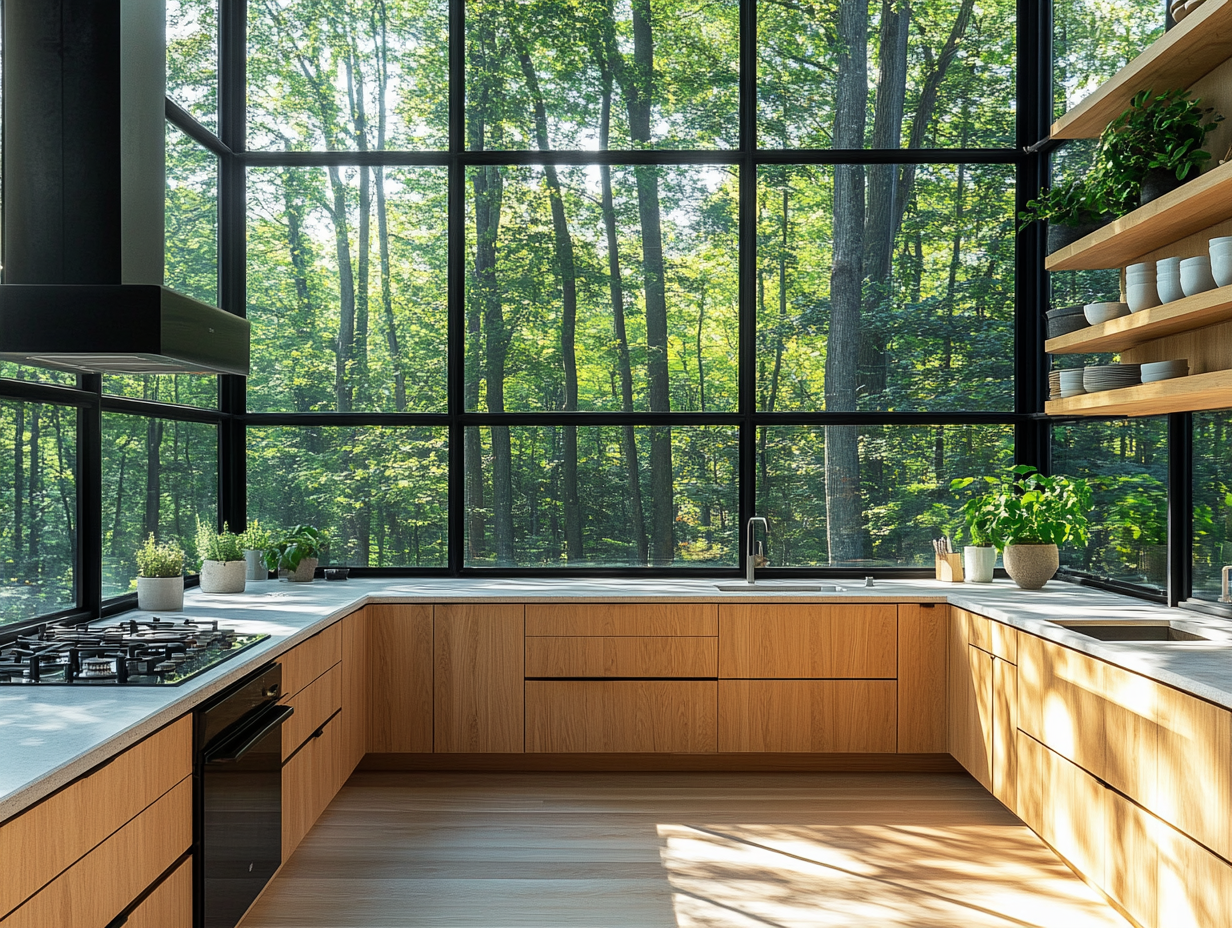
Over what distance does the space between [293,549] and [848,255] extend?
9.50 feet

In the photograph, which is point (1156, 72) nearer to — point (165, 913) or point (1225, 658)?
point (1225, 658)

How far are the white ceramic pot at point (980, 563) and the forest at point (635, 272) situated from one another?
9.8 inches

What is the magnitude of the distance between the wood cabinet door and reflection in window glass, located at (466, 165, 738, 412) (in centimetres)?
112

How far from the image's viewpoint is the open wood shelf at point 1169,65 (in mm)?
2727

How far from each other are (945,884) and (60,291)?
3.00m

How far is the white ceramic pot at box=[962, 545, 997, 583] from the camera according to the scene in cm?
438

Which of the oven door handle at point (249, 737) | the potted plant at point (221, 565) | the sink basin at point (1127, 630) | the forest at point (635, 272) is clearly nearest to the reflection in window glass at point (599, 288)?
the forest at point (635, 272)

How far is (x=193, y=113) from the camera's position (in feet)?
14.1

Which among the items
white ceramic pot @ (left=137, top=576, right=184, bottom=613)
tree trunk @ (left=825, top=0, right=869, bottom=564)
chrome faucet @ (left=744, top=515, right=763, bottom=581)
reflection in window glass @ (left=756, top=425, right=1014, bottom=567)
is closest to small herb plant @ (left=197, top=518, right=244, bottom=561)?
white ceramic pot @ (left=137, top=576, right=184, bottom=613)

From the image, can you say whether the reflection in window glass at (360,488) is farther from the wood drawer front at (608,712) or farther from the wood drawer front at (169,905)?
the wood drawer front at (169,905)

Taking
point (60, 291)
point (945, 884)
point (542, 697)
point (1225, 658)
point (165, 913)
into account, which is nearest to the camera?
point (165, 913)

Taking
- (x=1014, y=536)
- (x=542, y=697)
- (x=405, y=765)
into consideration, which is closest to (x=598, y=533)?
(x=542, y=697)

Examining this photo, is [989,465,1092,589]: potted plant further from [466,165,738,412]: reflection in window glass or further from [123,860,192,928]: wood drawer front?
[123,860,192,928]: wood drawer front

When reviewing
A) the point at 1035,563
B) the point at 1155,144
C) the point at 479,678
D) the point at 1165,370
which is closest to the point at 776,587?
the point at 1035,563
